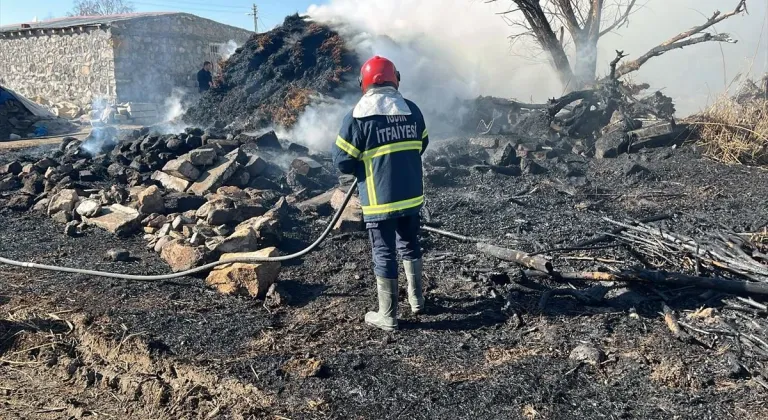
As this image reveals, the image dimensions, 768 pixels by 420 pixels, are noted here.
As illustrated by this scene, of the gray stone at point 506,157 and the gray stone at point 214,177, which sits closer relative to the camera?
the gray stone at point 214,177

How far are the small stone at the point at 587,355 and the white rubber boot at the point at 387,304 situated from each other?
1257 millimetres

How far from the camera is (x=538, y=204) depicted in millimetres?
7371

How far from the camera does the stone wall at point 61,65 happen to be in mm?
22062

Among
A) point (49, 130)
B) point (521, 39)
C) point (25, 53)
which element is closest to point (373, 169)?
point (521, 39)

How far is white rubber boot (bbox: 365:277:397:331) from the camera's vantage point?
13.5 feet

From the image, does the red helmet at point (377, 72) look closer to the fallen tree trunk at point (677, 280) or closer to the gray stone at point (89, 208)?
the fallen tree trunk at point (677, 280)

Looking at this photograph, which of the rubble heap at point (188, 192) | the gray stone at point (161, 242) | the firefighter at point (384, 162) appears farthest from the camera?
the gray stone at point (161, 242)

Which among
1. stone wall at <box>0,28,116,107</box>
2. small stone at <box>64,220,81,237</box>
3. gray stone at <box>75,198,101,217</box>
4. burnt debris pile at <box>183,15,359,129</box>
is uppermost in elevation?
stone wall at <box>0,28,116,107</box>

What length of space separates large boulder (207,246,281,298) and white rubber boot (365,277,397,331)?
3.78 feet

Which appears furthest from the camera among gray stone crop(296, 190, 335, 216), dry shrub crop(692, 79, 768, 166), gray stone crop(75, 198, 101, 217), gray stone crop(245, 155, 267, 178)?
dry shrub crop(692, 79, 768, 166)

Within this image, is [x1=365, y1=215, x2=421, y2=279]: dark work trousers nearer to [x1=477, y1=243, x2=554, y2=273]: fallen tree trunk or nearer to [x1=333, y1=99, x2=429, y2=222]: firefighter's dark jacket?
[x1=333, y1=99, x2=429, y2=222]: firefighter's dark jacket

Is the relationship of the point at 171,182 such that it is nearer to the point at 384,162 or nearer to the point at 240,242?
the point at 240,242

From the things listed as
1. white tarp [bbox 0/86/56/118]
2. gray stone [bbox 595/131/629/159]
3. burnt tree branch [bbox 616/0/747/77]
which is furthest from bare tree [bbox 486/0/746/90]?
white tarp [bbox 0/86/56/118]

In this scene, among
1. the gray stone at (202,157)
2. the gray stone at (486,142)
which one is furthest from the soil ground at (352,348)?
the gray stone at (486,142)
